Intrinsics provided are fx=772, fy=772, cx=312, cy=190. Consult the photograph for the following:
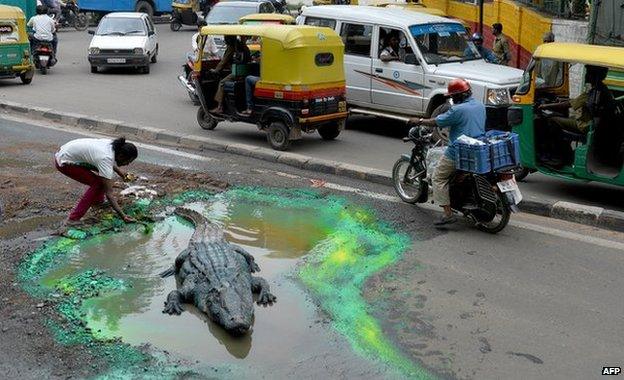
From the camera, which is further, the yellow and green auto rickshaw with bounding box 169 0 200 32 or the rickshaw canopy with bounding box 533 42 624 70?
the yellow and green auto rickshaw with bounding box 169 0 200 32

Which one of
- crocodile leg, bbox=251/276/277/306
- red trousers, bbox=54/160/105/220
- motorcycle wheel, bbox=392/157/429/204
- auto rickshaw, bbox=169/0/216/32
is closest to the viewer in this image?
crocodile leg, bbox=251/276/277/306

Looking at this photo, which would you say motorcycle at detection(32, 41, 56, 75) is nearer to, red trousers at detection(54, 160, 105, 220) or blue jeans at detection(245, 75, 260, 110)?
blue jeans at detection(245, 75, 260, 110)

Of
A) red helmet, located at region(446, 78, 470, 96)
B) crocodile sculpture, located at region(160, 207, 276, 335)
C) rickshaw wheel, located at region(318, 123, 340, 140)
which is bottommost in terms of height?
rickshaw wheel, located at region(318, 123, 340, 140)

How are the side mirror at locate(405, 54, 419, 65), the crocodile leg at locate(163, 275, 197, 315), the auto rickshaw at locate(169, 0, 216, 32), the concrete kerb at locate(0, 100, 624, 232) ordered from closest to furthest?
the crocodile leg at locate(163, 275, 197, 315) → the concrete kerb at locate(0, 100, 624, 232) → the side mirror at locate(405, 54, 419, 65) → the auto rickshaw at locate(169, 0, 216, 32)

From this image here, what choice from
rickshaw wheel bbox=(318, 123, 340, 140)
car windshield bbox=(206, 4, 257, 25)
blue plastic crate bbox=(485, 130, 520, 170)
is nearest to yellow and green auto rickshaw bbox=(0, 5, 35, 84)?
car windshield bbox=(206, 4, 257, 25)

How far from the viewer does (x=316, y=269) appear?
7.62 metres

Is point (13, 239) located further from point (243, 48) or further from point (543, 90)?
point (543, 90)

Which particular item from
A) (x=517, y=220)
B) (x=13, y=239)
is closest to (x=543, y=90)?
(x=517, y=220)

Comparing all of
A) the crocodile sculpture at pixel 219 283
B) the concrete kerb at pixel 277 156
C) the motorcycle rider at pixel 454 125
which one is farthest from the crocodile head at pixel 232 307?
the concrete kerb at pixel 277 156

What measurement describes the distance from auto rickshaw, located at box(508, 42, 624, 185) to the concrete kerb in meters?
0.74

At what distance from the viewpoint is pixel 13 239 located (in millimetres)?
8336

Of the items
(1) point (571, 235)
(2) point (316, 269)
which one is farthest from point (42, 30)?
(1) point (571, 235)

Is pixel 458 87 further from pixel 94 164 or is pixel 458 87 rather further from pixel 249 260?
pixel 94 164

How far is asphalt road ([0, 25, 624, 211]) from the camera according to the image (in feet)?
36.0
